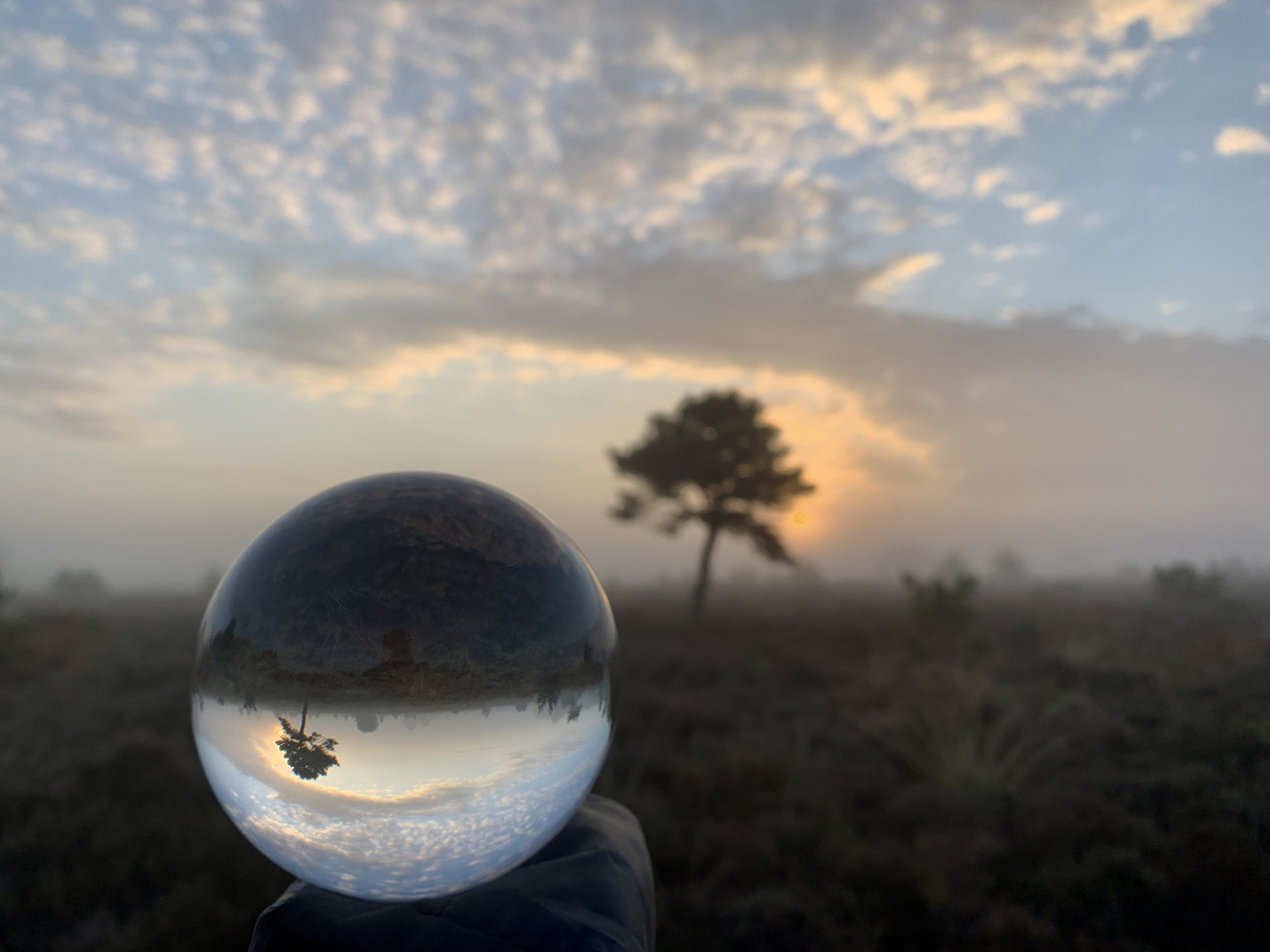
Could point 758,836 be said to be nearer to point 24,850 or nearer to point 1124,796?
point 1124,796

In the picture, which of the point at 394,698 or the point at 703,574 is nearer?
the point at 394,698

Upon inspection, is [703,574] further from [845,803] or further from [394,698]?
[394,698]

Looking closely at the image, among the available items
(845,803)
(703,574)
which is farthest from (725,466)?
(845,803)

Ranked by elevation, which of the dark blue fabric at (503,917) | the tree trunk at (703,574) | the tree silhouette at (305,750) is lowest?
the tree trunk at (703,574)

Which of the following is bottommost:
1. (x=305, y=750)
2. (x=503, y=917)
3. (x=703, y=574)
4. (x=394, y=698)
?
(x=703, y=574)

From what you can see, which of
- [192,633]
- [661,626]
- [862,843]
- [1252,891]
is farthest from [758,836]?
[192,633]

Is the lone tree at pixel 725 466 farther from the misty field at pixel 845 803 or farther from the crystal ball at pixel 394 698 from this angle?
the crystal ball at pixel 394 698

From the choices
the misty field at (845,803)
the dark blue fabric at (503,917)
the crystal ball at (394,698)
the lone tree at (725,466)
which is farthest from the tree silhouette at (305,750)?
the lone tree at (725,466)
